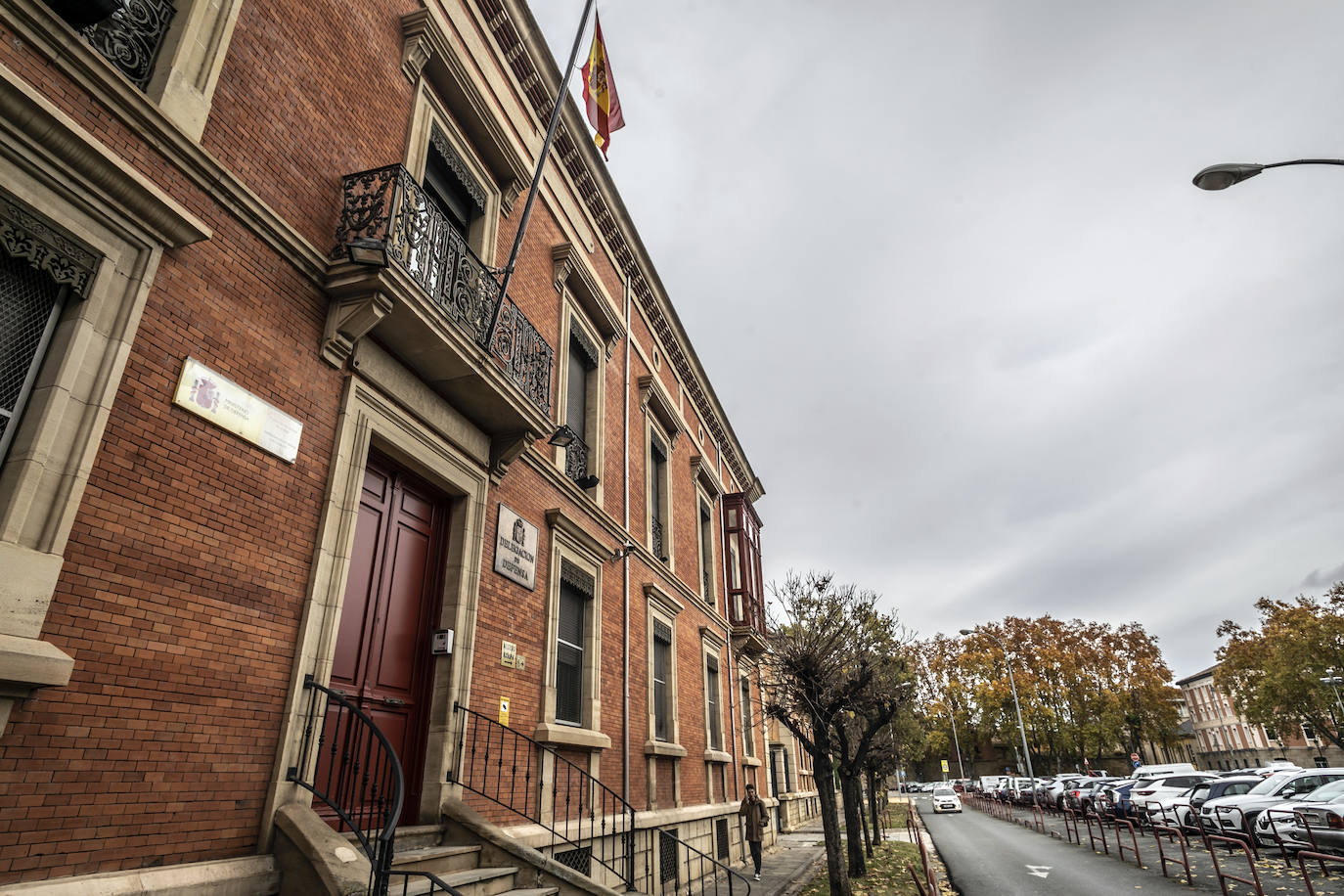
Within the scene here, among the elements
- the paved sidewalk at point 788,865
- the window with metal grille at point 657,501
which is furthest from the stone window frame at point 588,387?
the paved sidewalk at point 788,865

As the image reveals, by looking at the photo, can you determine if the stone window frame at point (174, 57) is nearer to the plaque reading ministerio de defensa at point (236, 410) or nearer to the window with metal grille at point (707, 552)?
the plaque reading ministerio de defensa at point (236, 410)

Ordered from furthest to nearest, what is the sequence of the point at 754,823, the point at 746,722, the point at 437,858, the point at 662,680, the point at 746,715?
the point at 746,715 → the point at 746,722 → the point at 754,823 → the point at 662,680 → the point at 437,858

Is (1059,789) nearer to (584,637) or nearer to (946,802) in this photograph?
(946,802)

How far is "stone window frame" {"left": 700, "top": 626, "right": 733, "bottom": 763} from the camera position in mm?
16697

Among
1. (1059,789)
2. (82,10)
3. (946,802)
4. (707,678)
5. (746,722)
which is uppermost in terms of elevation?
(82,10)

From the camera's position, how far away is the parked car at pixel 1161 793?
21.1m

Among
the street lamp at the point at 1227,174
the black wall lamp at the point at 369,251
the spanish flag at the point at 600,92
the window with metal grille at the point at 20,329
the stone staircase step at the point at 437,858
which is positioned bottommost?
the stone staircase step at the point at 437,858

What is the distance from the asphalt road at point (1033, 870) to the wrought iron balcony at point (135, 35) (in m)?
16.1

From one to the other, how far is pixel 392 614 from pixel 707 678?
12.6 meters

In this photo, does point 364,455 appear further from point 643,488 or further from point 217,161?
point 643,488

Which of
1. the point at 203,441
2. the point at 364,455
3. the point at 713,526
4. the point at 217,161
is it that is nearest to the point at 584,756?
the point at 364,455

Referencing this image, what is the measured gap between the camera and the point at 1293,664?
124ft

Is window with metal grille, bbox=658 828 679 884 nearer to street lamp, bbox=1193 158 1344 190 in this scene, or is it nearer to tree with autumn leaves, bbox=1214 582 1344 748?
street lamp, bbox=1193 158 1344 190

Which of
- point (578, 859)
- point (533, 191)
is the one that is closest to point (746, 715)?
point (578, 859)
